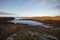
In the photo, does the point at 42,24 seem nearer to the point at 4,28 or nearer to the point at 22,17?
the point at 22,17

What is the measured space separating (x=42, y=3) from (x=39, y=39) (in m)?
0.91

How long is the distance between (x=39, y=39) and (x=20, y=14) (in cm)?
78

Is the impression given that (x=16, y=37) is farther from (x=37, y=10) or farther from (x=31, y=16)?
(x=37, y=10)

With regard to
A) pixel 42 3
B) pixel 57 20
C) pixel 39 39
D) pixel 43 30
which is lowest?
pixel 39 39

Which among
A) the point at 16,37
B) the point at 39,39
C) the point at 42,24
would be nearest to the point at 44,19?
the point at 42,24

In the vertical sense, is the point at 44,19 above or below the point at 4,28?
above

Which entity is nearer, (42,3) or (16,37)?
(16,37)

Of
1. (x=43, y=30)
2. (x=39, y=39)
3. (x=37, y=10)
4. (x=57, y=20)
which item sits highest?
(x=37, y=10)

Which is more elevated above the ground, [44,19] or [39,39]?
[44,19]

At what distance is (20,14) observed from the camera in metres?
2.90

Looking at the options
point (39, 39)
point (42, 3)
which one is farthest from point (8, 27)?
point (42, 3)

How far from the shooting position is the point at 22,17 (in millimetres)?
2896

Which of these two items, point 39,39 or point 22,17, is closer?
point 39,39

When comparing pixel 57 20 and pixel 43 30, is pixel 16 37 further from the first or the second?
pixel 57 20
